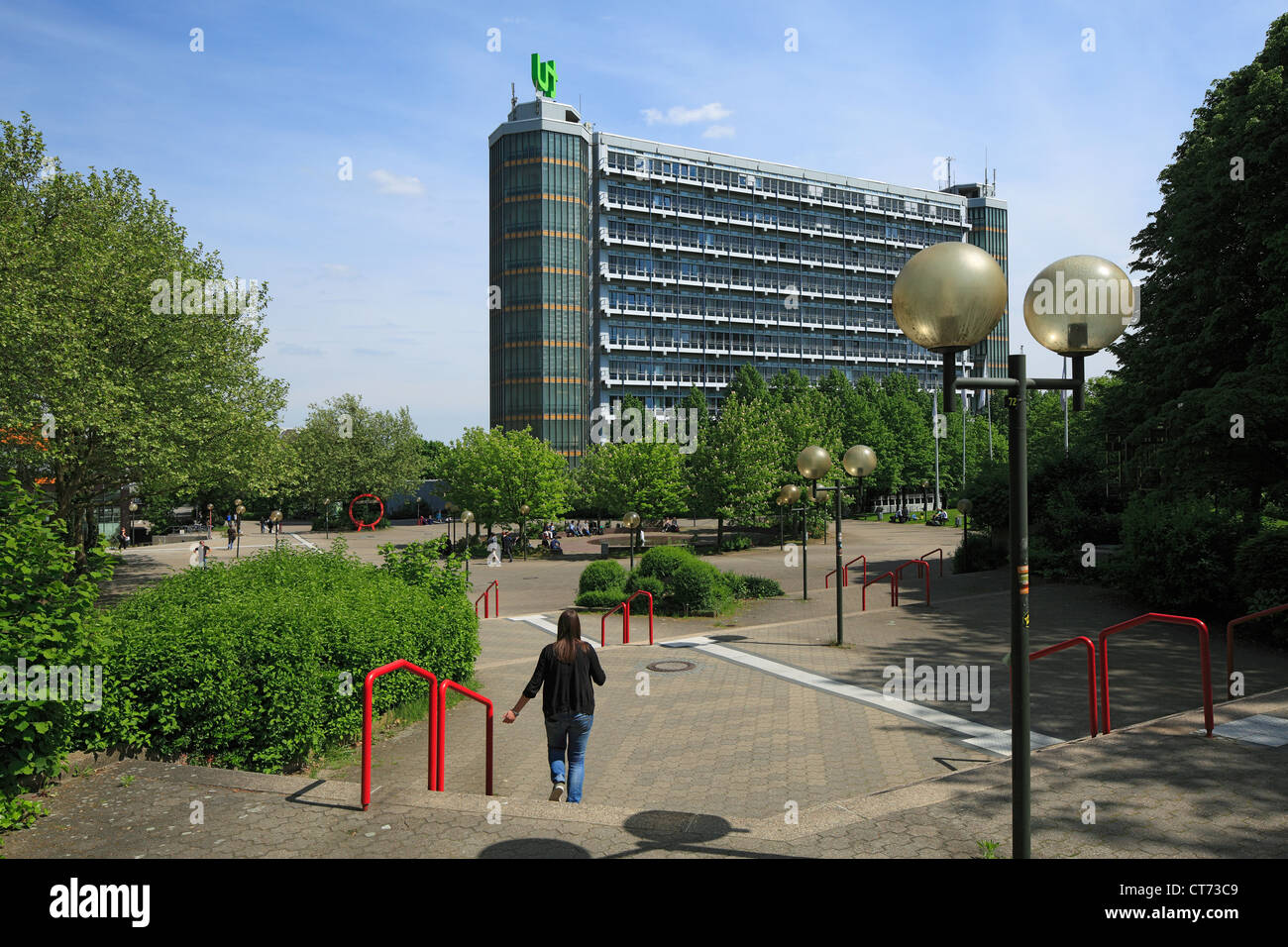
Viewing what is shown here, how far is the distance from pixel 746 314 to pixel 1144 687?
9603 centimetres

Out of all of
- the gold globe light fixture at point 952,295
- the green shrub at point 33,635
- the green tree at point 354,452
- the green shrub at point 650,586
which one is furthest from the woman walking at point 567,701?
the green tree at point 354,452

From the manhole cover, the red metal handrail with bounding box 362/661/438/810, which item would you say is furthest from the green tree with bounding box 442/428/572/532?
the red metal handrail with bounding box 362/661/438/810

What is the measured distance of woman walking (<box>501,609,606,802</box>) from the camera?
19.8ft

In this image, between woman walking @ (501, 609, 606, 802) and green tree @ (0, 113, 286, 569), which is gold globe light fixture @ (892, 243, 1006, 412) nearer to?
woman walking @ (501, 609, 606, 802)

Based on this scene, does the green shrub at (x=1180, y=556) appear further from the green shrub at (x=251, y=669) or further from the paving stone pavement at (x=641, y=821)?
the green shrub at (x=251, y=669)

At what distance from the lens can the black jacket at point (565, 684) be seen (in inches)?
238

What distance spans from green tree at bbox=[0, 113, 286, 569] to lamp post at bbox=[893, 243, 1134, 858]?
17025 millimetres

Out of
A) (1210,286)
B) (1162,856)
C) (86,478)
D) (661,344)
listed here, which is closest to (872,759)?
(1162,856)

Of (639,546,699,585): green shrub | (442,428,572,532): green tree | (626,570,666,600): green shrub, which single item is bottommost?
(626,570,666,600): green shrub

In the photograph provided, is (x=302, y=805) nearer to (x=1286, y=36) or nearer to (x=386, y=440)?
(x=1286, y=36)

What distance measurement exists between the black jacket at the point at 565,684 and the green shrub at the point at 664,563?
12.6 metres

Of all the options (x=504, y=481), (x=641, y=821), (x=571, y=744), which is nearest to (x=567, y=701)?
(x=571, y=744)

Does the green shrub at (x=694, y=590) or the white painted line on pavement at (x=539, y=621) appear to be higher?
the green shrub at (x=694, y=590)

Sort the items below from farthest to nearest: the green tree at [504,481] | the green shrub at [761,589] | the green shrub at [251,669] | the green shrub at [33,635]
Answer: the green tree at [504,481]
the green shrub at [761,589]
the green shrub at [251,669]
the green shrub at [33,635]
